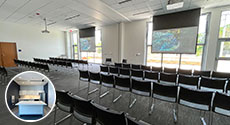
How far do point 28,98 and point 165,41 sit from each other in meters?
6.24

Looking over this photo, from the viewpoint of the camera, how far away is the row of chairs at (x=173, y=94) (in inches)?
63.2

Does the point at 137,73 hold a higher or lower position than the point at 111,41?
lower

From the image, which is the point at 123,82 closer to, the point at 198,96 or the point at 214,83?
the point at 198,96

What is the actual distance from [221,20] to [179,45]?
79.3 inches

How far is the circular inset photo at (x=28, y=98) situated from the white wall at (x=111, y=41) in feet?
23.0

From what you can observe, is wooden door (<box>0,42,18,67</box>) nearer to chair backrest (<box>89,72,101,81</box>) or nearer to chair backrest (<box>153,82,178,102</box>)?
chair backrest (<box>89,72,101,81</box>)

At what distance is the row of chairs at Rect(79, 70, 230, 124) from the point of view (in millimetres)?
1604

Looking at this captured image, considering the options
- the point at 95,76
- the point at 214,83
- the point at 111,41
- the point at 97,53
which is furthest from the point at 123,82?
the point at 97,53

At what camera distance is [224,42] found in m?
4.58

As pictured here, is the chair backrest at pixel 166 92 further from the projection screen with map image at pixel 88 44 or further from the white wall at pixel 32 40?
the white wall at pixel 32 40

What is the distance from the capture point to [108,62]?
7.12 m

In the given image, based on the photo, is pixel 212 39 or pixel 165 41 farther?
pixel 165 41

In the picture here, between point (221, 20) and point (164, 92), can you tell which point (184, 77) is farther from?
point (221, 20)

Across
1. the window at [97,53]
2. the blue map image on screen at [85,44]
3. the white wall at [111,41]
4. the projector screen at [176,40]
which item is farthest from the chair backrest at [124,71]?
the blue map image on screen at [85,44]
